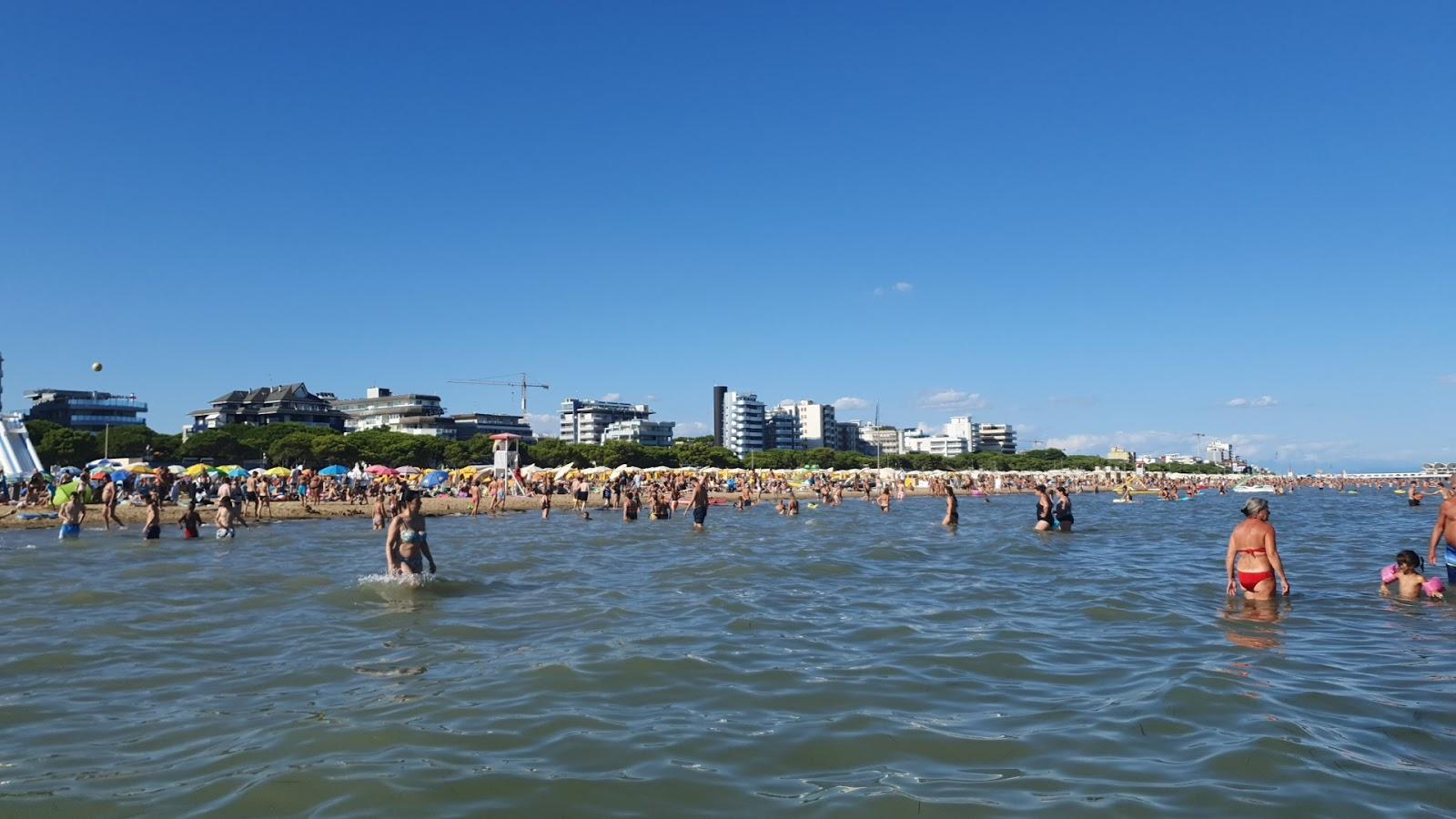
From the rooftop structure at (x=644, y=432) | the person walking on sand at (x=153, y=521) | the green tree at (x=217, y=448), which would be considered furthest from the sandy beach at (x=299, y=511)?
the rooftop structure at (x=644, y=432)

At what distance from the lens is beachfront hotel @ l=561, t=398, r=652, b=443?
182 meters

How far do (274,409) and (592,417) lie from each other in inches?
2885

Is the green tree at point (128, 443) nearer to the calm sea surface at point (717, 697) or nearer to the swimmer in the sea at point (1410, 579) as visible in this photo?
the calm sea surface at point (717, 697)

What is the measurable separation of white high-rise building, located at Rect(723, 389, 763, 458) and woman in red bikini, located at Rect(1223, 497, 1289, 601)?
164m

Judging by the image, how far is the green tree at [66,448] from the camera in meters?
65.7

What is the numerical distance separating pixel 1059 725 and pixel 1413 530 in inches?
1215

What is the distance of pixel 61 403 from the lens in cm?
10381

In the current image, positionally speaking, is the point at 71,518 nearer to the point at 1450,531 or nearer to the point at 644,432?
the point at 1450,531

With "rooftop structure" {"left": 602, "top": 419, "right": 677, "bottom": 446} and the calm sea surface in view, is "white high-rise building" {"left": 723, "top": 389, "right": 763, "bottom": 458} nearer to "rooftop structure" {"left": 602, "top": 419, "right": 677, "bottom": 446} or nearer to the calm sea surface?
"rooftop structure" {"left": 602, "top": 419, "right": 677, "bottom": 446}

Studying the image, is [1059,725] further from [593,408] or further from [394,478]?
[593,408]

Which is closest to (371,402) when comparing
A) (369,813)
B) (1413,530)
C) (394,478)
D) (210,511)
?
(394,478)

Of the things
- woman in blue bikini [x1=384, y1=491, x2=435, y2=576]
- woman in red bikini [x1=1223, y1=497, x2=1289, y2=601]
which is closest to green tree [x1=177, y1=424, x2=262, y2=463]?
woman in blue bikini [x1=384, y1=491, x2=435, y2=576]

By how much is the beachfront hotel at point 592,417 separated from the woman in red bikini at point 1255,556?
16865 cm

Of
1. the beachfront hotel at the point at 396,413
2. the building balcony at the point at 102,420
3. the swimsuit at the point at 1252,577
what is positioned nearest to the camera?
the swimsuit at the point at 1252,577
